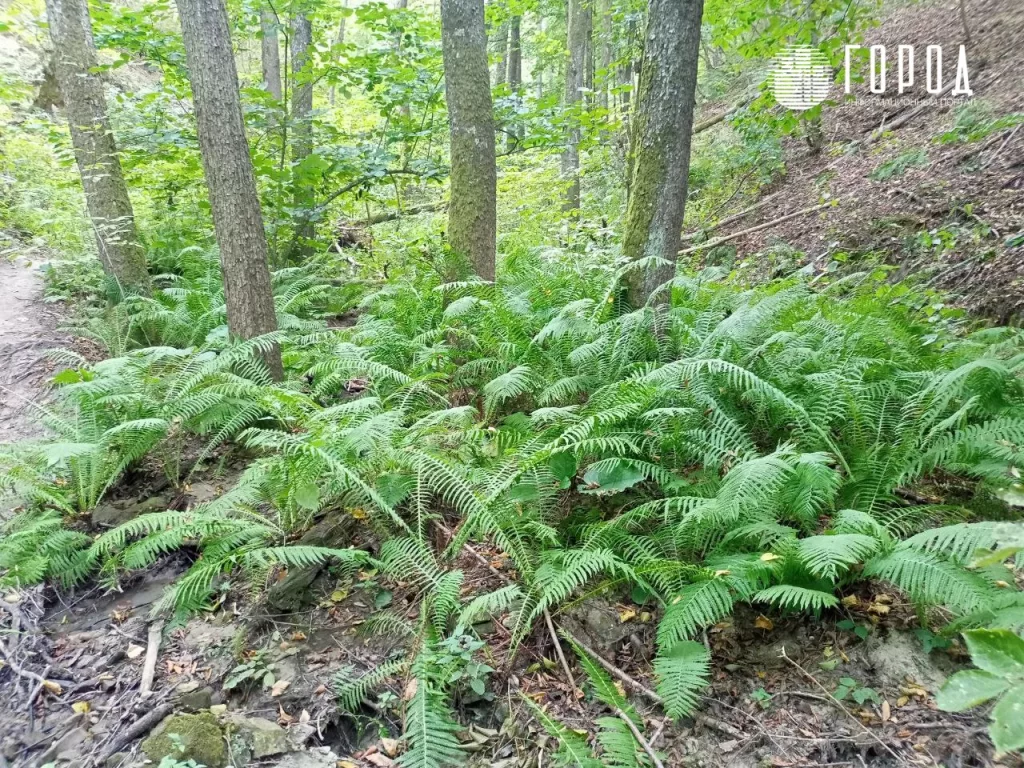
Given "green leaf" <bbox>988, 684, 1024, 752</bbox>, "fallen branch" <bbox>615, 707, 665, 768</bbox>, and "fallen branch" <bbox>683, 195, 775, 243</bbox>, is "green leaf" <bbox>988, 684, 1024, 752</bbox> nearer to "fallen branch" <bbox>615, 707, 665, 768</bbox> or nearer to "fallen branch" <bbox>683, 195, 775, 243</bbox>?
"fallen branch" <bbox>615, 707, 665, 768</bbox>

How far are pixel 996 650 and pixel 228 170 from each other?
4680 mm

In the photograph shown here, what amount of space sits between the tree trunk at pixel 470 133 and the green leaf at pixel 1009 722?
4617mm

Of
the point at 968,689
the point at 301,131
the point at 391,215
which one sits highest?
the point at 301,131

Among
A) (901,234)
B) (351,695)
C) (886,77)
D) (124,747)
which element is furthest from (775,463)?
(886,77)

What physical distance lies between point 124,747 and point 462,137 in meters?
4.52

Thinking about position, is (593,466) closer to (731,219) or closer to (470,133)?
(470,133)

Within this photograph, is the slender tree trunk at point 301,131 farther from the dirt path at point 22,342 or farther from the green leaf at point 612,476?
the green leaf at point 612,476

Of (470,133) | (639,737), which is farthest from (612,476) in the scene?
(470,133)

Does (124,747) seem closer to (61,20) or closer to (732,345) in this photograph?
(732,345)

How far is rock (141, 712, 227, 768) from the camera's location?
7.18 ft

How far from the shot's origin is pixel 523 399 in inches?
164

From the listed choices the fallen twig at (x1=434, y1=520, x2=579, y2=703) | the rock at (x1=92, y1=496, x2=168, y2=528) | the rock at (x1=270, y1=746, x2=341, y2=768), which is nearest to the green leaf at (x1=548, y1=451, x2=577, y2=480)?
the fallen twig at (x1=434, y1=520, x2=579, y2=703)

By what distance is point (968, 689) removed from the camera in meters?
1.32

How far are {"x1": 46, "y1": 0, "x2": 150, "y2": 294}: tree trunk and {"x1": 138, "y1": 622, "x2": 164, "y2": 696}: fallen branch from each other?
462cm
